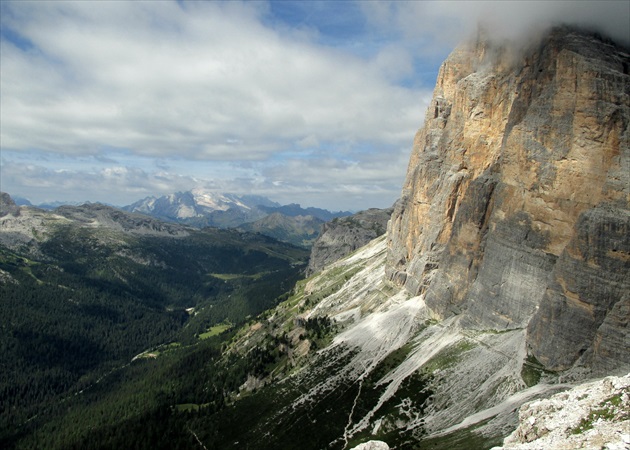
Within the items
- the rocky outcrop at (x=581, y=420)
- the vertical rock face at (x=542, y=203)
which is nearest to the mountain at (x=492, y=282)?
Result: the vertical rock face at (x=542, y=203)

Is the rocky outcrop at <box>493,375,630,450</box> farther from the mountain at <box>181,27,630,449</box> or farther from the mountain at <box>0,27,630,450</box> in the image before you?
the mountain at <box>181,27,630,449</box>

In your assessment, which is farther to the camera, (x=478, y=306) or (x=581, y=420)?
(x=478, y=306)

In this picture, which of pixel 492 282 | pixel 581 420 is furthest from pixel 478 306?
pixel 581 420

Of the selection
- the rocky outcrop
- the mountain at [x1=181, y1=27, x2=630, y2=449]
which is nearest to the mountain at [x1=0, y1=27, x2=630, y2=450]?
the rocky outcrop

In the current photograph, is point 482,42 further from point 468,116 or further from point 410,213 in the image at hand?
point 410,213

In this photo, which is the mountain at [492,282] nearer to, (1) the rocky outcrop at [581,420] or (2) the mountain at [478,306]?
(2) the mountain at [478,306]

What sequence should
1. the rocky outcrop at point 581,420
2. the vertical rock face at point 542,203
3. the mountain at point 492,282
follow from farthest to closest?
1. the mountain at point 492,282
2. the vertical rock face at point 542,203
3. the rocky outcrop at point 581,420

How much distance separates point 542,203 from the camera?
8931cm

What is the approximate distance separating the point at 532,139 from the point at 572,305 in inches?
1432

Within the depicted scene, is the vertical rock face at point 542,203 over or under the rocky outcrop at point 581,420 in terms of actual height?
over

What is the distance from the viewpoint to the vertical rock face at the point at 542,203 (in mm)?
76181

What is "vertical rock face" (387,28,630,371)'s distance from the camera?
76181 mm

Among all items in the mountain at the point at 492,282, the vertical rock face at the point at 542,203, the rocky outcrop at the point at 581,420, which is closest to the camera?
the rocky outcrop at the point at 581,420

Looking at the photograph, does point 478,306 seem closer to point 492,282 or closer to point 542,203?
point 492,282
